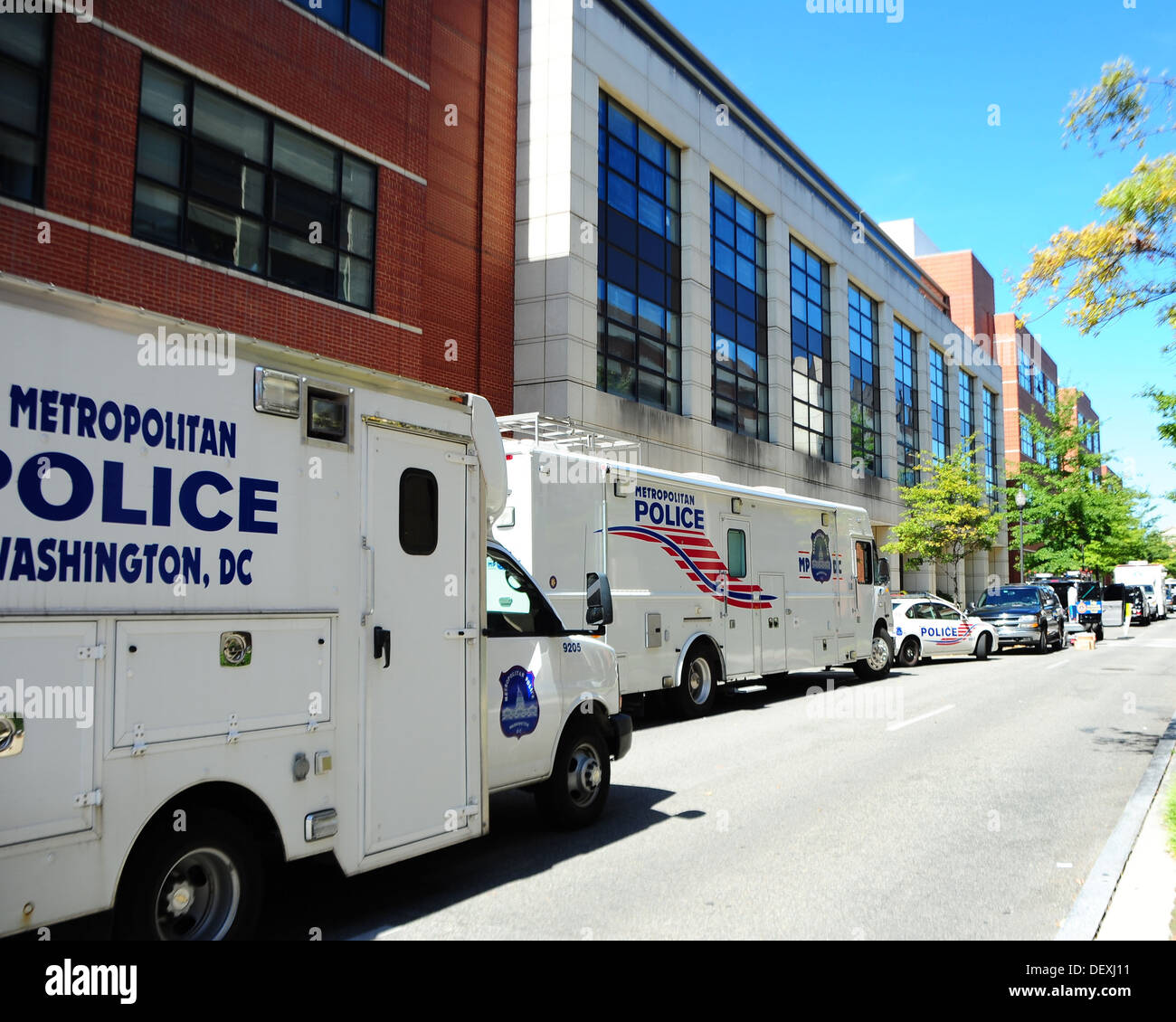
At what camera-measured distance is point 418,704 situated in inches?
212

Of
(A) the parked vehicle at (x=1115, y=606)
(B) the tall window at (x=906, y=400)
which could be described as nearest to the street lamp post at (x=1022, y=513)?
(A) the parked vehicle at (x=1115, y=606)

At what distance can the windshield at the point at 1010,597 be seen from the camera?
90.0ft

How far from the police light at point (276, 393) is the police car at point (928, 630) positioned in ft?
64.2

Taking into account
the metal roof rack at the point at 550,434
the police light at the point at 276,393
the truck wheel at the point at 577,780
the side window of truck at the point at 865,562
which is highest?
the metal roof rack at the point at 550,434

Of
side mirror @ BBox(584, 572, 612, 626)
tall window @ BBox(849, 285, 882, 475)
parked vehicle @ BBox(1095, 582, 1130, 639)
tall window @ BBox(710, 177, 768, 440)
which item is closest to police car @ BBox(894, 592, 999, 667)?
tall window @ BBox(710, 177, 768, 440)

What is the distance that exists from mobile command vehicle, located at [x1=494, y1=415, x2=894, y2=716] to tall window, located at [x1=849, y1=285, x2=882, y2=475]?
19.8 metres

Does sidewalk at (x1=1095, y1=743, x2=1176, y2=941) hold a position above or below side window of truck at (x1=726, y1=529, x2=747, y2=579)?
below

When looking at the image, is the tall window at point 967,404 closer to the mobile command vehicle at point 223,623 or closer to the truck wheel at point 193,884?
the mobile command vehicle at point 223,623

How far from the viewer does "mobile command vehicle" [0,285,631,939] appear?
12.0ft

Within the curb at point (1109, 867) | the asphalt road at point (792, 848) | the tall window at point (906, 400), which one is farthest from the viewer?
the tall window at point (906, 400)

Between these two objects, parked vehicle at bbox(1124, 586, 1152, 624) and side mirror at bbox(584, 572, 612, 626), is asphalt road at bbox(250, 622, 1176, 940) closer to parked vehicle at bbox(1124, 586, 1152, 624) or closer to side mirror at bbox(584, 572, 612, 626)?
side mirror at bbox(584, 572, 612, 626)

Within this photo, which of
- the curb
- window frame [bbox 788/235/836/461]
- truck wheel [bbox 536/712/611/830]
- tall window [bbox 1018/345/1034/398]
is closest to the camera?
the curb

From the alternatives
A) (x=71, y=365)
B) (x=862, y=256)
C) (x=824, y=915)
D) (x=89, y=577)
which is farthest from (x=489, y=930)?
(x=862, y=256)

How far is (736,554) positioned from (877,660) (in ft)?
20.0
